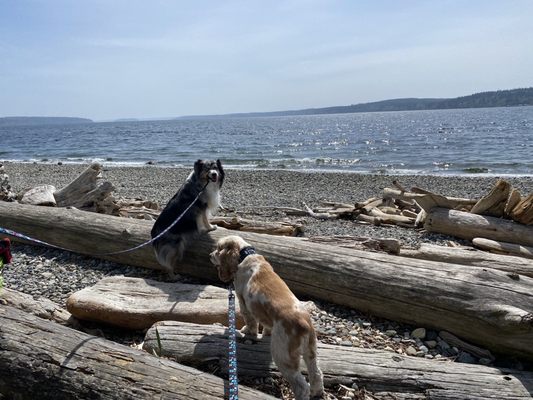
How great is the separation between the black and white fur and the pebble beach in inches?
20.1

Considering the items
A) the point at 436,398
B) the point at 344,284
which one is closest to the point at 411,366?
the point at 436,398

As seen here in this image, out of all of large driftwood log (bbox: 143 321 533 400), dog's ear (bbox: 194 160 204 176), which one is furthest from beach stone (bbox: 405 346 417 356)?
dog's ear (bbox: 194 160 204 176)

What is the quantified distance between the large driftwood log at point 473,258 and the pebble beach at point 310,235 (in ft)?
5.65

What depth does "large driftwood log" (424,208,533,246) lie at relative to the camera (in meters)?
8.40

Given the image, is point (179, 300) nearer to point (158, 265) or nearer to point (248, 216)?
point (158, 265)

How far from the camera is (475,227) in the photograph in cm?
894

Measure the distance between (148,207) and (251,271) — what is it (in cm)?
700

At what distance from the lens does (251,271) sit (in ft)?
14.4

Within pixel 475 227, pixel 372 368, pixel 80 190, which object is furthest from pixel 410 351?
pixel 80 190

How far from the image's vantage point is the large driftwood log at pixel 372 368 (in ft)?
12.8

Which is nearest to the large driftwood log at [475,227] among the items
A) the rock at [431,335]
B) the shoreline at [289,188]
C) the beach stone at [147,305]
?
the shoreline at [289,188]

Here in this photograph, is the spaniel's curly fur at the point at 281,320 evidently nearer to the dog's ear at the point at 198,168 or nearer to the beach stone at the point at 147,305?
the beach stone at the point at 147,305

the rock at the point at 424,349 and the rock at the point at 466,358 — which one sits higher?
the rock at the point at 424,349

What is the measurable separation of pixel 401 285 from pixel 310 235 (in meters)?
4.16
